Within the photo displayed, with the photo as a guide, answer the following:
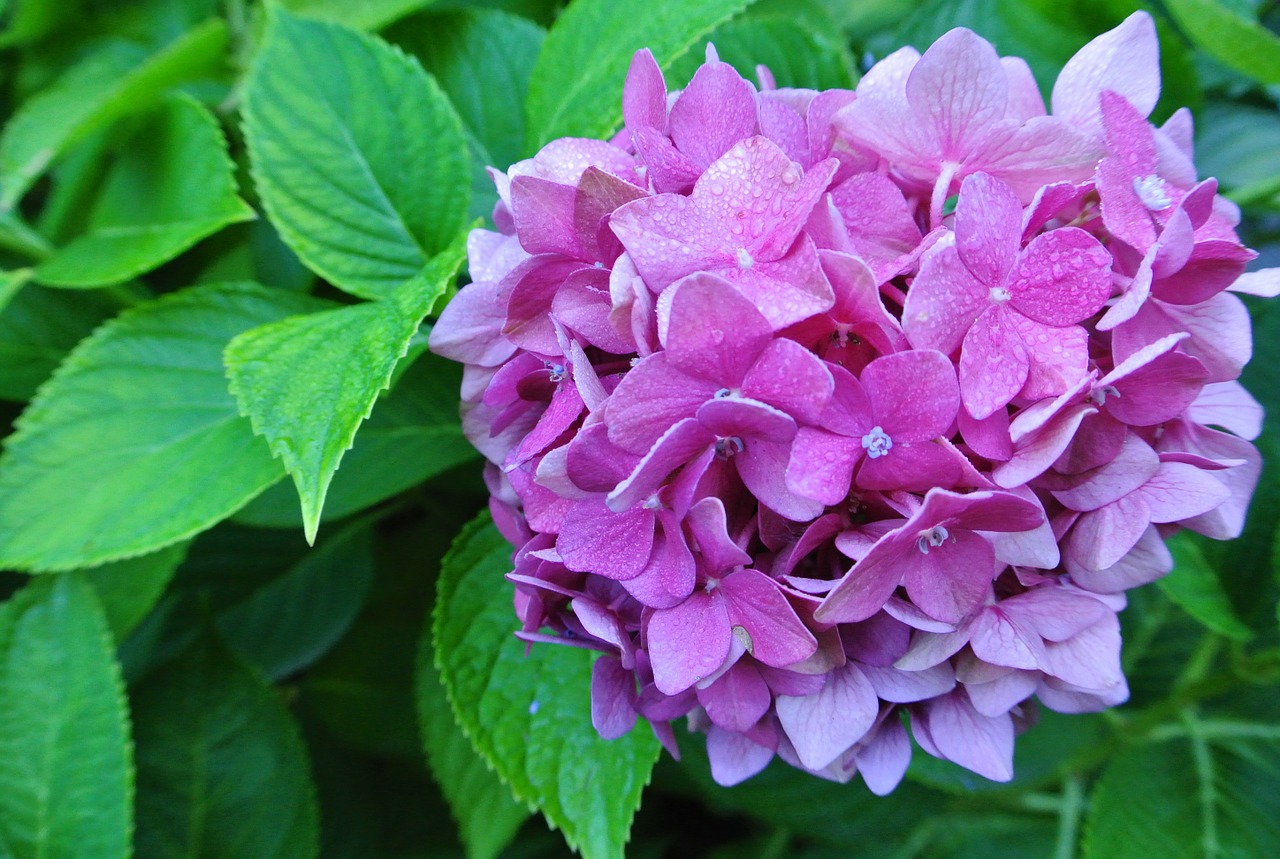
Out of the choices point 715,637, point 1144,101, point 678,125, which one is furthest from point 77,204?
point 1144,101

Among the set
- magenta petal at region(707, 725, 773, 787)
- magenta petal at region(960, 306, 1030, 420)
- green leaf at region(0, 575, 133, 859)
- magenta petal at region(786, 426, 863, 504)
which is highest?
magenta petal at region(960, 306, 1030, 420)

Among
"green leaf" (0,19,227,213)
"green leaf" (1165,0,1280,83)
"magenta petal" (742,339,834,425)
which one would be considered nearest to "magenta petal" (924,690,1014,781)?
"magenta petal" (742,339,834,425)

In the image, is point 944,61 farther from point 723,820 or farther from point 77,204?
point 723,820

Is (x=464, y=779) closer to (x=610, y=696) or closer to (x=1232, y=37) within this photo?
(x=610, y=696)

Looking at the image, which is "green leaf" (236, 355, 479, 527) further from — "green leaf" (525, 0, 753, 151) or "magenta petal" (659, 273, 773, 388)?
"magenta petal" (659, 273, 773, 388)

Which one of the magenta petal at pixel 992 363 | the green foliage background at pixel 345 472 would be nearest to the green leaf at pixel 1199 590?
the green foliage background at pixel 345 472
